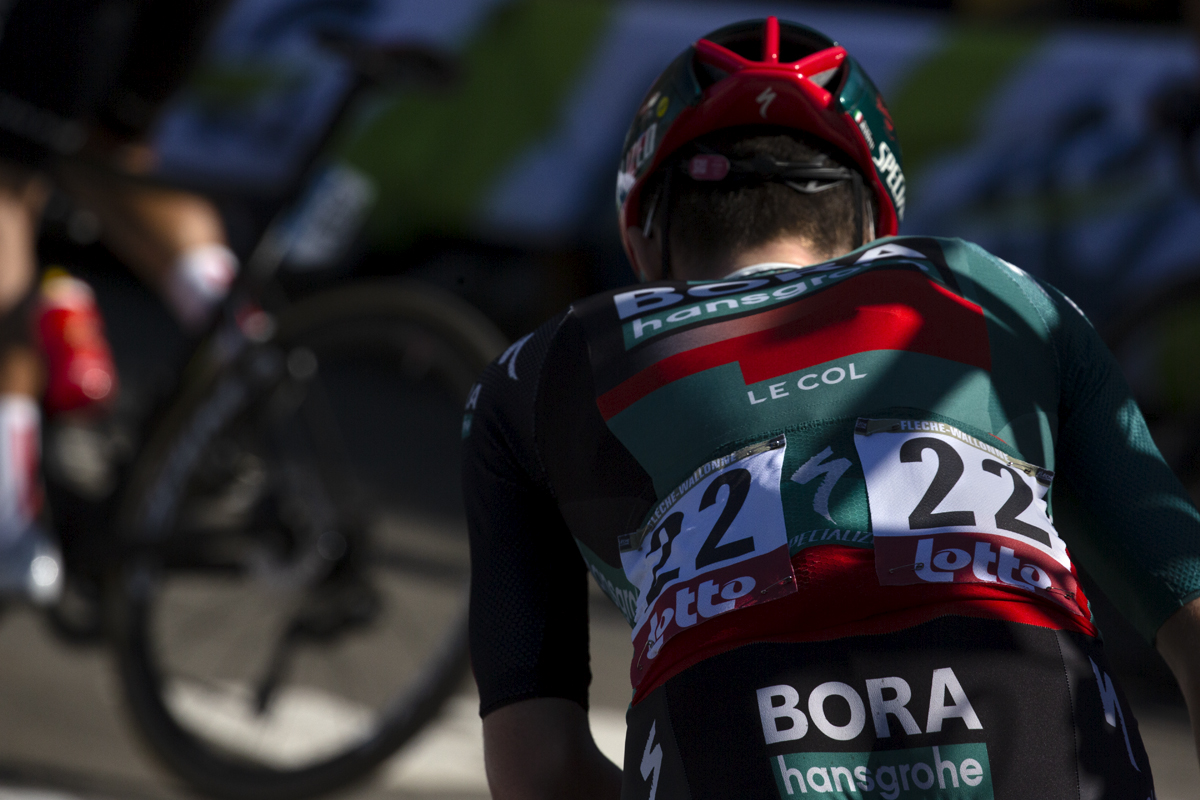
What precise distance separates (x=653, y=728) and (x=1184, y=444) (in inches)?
121

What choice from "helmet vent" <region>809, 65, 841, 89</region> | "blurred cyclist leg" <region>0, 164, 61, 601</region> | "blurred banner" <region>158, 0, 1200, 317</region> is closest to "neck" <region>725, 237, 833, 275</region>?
"helmet vent" <region>809, 65, 841, 89</region>

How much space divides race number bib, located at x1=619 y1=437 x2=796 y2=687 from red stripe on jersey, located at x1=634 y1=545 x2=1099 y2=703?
2 cm

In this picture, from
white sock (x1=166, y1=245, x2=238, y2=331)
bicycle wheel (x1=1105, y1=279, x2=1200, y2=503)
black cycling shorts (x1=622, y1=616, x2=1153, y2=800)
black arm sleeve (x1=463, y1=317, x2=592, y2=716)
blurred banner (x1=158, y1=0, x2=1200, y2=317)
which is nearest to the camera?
black cycling shorts (x1=622, y1=616, x2=1153, y2=800)

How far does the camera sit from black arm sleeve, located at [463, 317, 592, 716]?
5.00 feet

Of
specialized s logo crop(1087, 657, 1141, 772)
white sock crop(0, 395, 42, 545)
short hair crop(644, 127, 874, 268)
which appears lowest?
white sock crop(0, 395, 42, 545)

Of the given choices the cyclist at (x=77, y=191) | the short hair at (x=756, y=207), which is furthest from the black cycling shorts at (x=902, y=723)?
the cyclist at (x=77, y=191)

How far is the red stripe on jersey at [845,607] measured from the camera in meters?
1.29

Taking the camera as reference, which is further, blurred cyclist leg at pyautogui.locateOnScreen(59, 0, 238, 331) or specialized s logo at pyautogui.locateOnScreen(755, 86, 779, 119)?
blurred cyclist leg at pyautogui.locateOnScreen(59, 0, 238, 331)

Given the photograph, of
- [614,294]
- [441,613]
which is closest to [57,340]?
[441,613]

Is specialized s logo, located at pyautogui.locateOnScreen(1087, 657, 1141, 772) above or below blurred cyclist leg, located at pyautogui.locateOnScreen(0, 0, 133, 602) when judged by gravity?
above

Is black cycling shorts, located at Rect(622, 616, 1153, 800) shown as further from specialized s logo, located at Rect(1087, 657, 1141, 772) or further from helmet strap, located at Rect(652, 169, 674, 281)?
helmet strap, located at Rect(652, 169, 674, 281)

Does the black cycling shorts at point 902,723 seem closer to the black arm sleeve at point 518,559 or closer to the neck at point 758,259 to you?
the black arm sleeve at point 518,559

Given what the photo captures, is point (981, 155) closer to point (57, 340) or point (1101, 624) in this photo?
point (1101, 624)

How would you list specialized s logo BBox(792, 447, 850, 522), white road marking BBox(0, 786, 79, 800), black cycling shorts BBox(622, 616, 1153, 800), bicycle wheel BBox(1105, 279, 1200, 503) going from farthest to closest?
bicycle wheel BBox(1105, 279, 1200, 503), white road marking BBox(0, 786, 79, 800), specialized s logo BBox(792, 447, 850, 522), black cycling shorts BBox(622, 616, 1153, 800)
